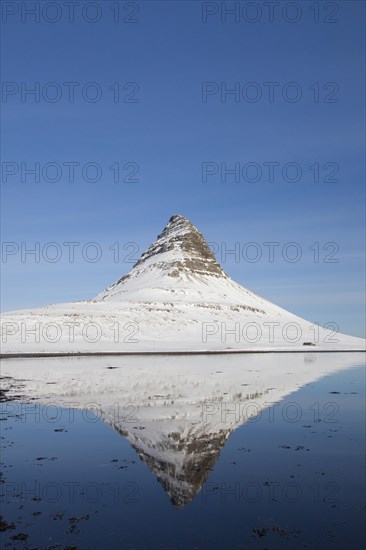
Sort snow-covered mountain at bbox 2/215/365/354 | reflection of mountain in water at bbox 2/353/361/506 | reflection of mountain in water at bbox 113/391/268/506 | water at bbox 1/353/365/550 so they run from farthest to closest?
snow-covered mountain at bbox 2/215/365/354, reflection of mountain in water at bbox 2/353/361/506, reflection of mountain in water at bbox 113/391/268/506, water at bbox 1/353/365/550

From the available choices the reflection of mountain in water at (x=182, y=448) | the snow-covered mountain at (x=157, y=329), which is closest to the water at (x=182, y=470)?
the reflection of mountain in water at (x=182, y=448)

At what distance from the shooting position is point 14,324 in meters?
75.4

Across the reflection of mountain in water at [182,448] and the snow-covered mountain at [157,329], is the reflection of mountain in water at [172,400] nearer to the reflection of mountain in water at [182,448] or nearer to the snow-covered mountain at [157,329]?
the reflection of mountain in water at [182,448]

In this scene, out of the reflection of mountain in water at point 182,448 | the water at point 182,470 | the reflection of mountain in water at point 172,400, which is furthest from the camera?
the reflection of mountain in water at point 172,400

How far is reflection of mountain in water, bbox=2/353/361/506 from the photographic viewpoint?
44.7 ft

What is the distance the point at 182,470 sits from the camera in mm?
12711

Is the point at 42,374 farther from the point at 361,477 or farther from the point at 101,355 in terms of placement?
the point at 361,477

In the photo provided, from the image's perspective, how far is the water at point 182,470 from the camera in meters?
9.05

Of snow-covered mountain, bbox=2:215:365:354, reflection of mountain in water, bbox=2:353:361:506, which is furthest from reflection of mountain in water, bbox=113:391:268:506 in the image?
snow-covered mountain, bbox=2:215:365:354

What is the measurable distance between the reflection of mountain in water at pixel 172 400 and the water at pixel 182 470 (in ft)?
0.27

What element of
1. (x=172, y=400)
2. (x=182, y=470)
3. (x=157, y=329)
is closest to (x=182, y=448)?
(x=182, y=470)

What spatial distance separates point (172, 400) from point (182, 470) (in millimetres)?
10762

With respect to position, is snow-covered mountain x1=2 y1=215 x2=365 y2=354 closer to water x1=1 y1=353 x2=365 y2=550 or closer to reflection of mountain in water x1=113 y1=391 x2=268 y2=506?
water x1=1 y1=353 x2=365 y2=550

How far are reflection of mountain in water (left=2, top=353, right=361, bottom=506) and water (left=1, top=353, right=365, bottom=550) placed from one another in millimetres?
81
